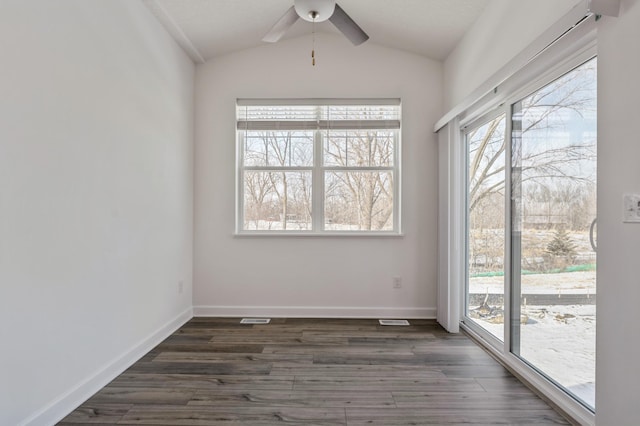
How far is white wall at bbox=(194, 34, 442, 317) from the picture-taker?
3.66m

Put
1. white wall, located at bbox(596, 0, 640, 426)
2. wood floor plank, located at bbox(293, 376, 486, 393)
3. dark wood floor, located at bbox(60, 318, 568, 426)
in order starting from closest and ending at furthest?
white wall, located at bbox(596, 0, 640, 426)
dark wood floor, located at bbox(60, 318, 568, 426)
wood floor plank, located at bbox(293, 376, 486, 393)

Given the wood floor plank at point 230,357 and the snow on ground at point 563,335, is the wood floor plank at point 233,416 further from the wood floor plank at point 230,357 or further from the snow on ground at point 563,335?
the snow on ground at point 563,335

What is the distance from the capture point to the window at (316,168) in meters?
3.73

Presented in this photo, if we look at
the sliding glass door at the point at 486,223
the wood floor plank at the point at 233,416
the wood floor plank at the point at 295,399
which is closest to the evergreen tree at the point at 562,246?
the sliding glass door at the point at 486,223

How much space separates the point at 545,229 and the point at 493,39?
4.76ft

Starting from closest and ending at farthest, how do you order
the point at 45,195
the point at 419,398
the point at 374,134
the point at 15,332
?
the point at 15,332, the point at 45,195, the point at 419,398, the point at 374,134

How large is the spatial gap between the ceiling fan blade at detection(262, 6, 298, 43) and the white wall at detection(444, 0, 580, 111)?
143cm

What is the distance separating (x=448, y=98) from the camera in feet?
11.5

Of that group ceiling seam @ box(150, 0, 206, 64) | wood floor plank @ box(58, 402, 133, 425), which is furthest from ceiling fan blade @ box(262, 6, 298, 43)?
wood floor plank @ box(58, 402, 133, 425)

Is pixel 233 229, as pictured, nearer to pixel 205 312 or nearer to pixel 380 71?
pixel 205 312

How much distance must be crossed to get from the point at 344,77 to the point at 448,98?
1.07m

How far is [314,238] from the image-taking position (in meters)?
3.70

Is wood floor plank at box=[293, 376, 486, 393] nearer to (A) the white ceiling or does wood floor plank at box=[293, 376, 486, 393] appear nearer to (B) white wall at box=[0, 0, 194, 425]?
(B) white wall at box=[0, 0, 194, 425]

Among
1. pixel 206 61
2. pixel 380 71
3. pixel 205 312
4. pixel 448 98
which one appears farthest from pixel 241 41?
pixel 205 312
